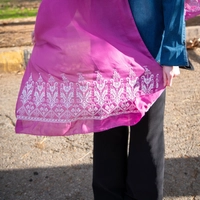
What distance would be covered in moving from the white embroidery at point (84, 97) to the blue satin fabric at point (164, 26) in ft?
0.38

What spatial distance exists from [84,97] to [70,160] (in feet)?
4.05

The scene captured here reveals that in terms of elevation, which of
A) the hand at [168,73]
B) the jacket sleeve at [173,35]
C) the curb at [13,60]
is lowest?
the curb at [13,60]

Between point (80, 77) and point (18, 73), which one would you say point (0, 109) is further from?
point (80, 77)

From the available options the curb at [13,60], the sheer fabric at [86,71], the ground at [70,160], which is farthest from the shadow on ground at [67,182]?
the curb at [13,60]

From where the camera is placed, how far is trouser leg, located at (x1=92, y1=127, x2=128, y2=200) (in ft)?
6.63

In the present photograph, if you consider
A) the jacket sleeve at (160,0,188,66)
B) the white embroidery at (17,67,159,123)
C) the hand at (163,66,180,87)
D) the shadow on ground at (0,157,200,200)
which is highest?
the jacket sleeve at (160,0,188,66)

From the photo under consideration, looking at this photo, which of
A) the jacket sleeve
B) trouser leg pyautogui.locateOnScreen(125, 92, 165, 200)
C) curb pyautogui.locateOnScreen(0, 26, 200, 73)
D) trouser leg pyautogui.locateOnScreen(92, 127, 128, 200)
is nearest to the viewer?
the jacket sleeve

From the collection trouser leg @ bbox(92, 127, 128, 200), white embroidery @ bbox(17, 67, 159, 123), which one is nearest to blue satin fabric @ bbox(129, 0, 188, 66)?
white embroidery @ bbox(17, 67, 159, 123)

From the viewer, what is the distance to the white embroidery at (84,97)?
171cm

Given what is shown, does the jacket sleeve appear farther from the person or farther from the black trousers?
the black trousers

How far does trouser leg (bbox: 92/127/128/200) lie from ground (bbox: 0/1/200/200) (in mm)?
347

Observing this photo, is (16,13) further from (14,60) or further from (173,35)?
(173,35)

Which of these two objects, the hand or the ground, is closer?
the hand

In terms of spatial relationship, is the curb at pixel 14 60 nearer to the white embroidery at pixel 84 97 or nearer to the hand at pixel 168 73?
the white embroidery at pixel 84 97
